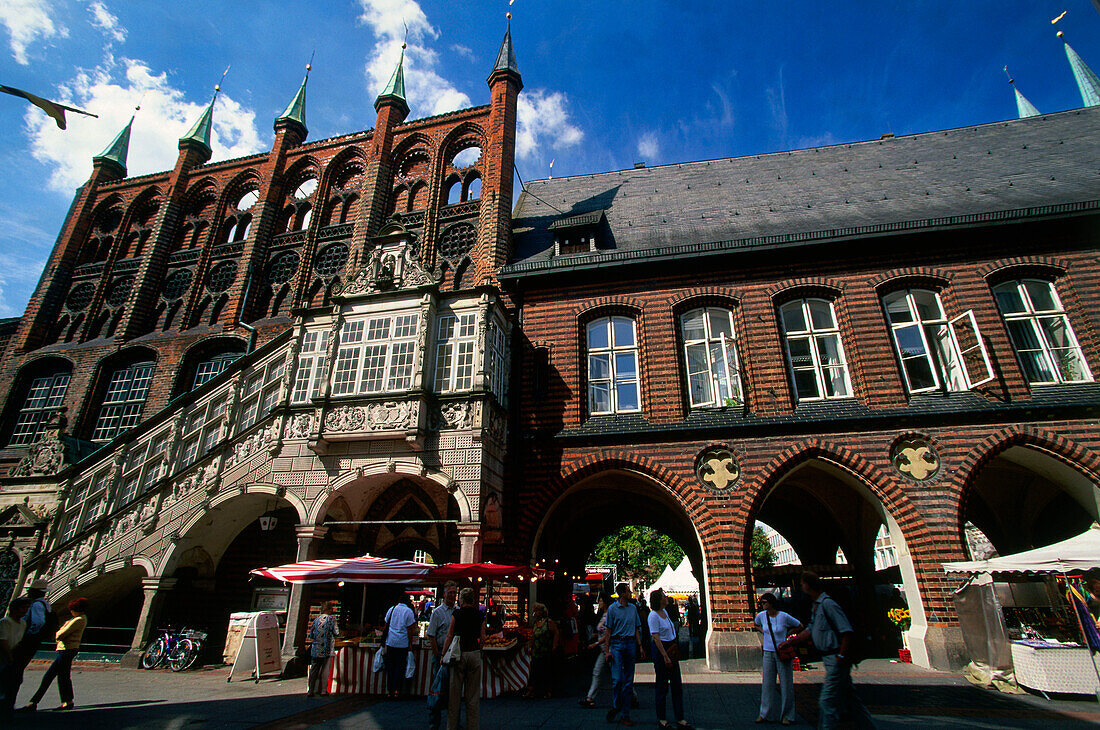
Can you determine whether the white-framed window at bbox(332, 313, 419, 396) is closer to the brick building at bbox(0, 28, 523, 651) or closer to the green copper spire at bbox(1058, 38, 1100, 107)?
the brick building at bbox(0, 28, 523, 651)

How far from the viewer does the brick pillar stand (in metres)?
12.0

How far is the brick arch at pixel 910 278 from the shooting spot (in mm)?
12781

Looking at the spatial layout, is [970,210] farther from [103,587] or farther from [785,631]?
[103,587]

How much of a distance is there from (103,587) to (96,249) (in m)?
15.6

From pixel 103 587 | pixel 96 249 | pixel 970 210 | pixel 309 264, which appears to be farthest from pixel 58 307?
pixel 970 210

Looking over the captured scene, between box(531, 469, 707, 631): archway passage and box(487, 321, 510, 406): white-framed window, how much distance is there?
9.27 feet

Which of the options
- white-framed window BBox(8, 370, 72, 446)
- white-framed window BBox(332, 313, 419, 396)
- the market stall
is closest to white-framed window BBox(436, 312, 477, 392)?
white-framed window BBox(332, 313, 419, 396)

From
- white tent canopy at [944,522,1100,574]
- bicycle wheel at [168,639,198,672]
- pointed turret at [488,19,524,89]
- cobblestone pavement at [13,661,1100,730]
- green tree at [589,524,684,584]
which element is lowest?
cobblestone pavement at [13,661,1100,730]

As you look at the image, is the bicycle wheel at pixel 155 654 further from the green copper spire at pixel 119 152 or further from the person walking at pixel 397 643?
the green copper spire at pixel 119 152

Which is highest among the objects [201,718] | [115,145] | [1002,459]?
[115,145]

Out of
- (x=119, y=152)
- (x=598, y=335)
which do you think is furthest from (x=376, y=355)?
(x=119, y=152)

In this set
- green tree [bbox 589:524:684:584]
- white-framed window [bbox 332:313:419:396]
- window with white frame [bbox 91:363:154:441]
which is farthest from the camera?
green tree [bbox 589:524:684:584]

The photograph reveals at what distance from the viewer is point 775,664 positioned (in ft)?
23.0

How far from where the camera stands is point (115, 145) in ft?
79.9
